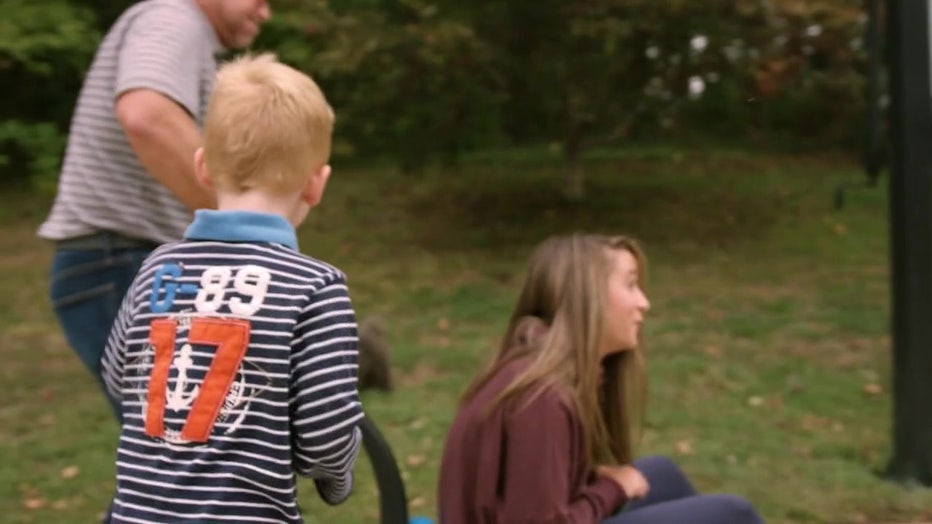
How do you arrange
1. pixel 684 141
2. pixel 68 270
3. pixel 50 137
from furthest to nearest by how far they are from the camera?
pixel 684 141 < pixel 50 137 < pixel 68 270

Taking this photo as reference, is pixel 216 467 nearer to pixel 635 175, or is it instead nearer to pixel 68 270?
pixel 68 270

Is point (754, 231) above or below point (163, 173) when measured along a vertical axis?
below

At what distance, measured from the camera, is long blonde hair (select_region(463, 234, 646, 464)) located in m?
2.45

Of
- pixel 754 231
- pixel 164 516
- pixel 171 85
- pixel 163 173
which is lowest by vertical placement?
pixel 754 231

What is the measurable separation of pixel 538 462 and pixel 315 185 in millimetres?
764

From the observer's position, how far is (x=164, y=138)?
8.38 feet

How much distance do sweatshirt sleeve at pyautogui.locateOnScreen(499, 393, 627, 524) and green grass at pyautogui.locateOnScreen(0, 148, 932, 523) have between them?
2113mm

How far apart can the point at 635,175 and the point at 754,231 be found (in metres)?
2.58

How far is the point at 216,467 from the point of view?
6.00 ft

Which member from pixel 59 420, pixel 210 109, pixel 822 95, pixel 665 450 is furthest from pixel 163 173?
pixel 822 95

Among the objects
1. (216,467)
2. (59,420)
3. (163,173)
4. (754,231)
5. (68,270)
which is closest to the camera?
(216,467)

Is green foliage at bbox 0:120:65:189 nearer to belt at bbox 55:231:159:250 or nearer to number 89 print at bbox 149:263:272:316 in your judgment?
belt at bbox 55:231:159:250

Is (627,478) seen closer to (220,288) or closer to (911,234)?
(220,288)

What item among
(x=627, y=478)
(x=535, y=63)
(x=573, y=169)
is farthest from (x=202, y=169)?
(x=573, y=169)
